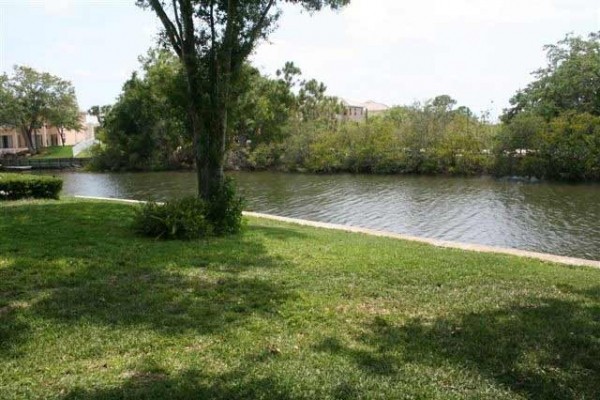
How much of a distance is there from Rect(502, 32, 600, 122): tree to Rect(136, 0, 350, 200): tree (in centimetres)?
3179

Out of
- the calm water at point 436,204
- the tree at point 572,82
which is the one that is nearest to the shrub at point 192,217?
the calm water at point 436,204

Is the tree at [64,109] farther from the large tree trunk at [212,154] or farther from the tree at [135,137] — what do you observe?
the large tree trunk at [212,154]

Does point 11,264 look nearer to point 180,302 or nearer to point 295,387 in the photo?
point 180,302

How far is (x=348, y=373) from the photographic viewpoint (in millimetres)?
3447

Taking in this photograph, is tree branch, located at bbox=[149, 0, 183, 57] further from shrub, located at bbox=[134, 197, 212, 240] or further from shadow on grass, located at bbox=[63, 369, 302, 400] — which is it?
shadow on grass, located at bbox=[63, 369, 302, 400]

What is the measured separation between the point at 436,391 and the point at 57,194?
554 inches

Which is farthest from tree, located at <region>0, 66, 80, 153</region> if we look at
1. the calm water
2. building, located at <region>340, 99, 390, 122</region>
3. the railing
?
building, located at <region>340, 99, 390, 122</region>

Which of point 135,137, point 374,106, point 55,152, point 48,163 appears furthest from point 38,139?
point 374,106

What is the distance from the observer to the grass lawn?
3.30 m

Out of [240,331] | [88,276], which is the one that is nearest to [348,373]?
[240,331]

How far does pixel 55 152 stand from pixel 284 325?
66.1 metres

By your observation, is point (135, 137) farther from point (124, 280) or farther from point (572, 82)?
point (124, 280)

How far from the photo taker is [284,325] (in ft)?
14.6

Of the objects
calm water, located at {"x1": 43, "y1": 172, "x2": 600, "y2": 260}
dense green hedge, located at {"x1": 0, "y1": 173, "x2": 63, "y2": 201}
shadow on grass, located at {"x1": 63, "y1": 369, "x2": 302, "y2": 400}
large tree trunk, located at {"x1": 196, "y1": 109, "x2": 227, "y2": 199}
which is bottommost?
calm water, located at {"x1": 43, "y1": 172, "x2": 600, "y2": 260}
